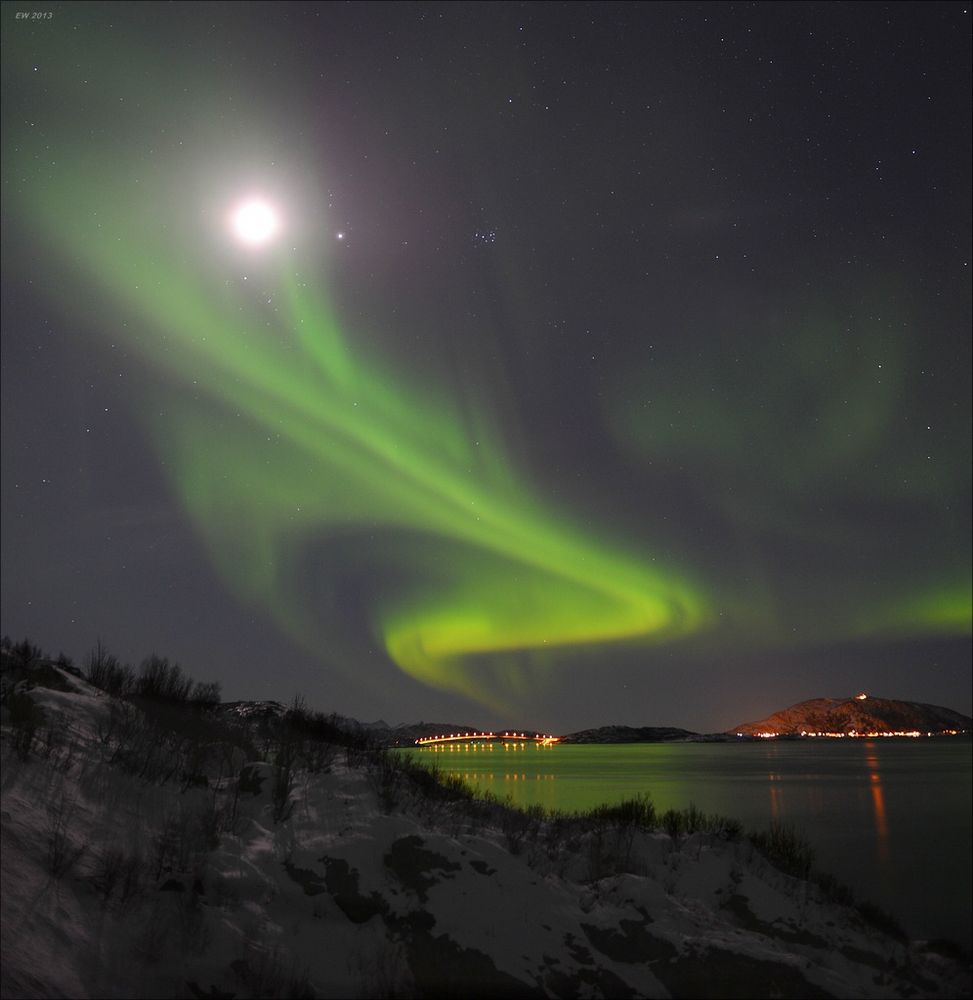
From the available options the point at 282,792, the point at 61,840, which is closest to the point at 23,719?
the point at 61,840

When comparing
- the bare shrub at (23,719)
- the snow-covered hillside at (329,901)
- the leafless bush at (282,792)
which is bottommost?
the snow-covered hillside at (329,901)

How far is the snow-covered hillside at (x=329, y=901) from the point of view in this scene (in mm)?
7824

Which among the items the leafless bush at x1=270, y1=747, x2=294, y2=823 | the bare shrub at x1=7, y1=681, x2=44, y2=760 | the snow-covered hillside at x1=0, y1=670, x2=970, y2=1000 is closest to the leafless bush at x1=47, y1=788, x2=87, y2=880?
the snow-covered hillside at x1=0, y1=670, x2=970, y2=1000

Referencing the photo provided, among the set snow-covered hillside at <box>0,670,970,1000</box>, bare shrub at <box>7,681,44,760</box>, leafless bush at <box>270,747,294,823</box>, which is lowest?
snow-covered hillside at <box>0,670,970,1000</box>

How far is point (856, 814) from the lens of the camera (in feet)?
156

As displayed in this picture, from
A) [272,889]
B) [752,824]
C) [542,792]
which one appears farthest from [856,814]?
[272,889]

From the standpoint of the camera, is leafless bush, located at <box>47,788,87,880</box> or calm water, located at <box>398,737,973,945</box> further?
calm water, located at <box>398,737,973,945</box>

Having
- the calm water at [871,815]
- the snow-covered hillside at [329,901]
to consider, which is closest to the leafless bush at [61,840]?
the snow-covered hillside at [329,901]

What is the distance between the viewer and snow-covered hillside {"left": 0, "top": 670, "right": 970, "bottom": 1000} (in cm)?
782

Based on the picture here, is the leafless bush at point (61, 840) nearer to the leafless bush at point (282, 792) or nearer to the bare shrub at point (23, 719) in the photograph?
the bare shrub at point (23, 719)

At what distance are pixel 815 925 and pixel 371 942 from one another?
785cm

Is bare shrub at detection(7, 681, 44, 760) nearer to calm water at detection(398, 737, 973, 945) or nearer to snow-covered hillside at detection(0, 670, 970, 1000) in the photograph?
snow-covered hillside at detection(0, 670, 970, 1000)

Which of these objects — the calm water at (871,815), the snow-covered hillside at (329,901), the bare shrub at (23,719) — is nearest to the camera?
the snow-covered hillside at (329,901)

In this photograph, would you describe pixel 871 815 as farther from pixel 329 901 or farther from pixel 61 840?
pixel 61 840
